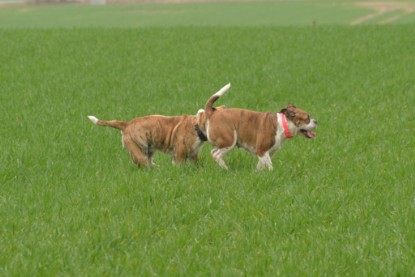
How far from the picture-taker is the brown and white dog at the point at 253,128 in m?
9.21

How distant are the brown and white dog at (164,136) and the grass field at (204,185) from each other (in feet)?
0.70

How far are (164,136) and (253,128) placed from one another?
1045 millimetres

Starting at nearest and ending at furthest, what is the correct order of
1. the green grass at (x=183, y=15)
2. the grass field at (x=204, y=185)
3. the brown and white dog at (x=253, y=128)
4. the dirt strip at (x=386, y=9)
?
1. the grass field at (x=204, y=185)
2. the brown and white dog at (x=253, y=128)
3. the green grass at (x=183, y=15)
4. the dirt strip at (x=386, y=9)

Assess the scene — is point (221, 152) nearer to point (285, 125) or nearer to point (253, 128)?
point (253, 128)

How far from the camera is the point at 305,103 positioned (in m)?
15.9

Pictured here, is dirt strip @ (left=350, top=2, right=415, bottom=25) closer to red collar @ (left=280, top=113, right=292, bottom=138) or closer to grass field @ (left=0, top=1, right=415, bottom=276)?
grass field @ (left=0, top=1, right=415, bottom=276)

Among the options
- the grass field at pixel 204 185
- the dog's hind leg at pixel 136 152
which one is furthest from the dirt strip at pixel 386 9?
the dog's hind leg at pixel 136 152

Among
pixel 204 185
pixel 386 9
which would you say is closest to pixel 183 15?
pixel 386 9

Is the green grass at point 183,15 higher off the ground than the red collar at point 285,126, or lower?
lower

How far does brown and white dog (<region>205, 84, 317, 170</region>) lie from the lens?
9.21 m

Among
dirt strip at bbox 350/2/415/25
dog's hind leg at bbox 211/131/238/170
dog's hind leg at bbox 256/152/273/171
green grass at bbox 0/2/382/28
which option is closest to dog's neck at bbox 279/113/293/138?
dog's hind leg at bbox 256/152/273/171

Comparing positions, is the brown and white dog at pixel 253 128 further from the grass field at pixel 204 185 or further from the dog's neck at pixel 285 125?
the grass field at pixel 204 185

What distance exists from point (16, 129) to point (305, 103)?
6.01 m

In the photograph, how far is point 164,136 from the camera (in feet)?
30.5
